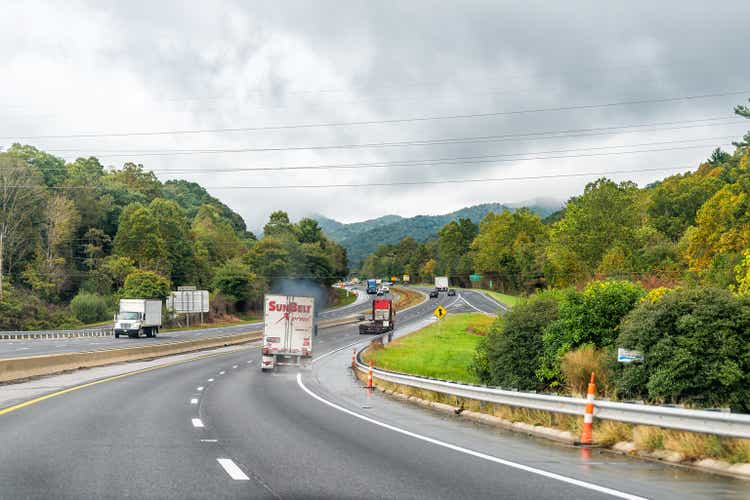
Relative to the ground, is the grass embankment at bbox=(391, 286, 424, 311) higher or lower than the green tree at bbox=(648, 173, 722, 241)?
lower

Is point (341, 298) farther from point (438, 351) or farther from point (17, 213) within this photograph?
point (438, 351)

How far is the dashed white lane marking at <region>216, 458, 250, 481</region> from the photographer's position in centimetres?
895

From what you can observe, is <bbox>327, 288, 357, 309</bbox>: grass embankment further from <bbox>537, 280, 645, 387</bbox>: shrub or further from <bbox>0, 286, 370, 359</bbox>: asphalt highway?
<bbox>537, 280, 645, 387</bbox>: shrub

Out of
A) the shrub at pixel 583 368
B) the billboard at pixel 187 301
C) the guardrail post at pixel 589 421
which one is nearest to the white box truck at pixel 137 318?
the billboard at pixel 187 301

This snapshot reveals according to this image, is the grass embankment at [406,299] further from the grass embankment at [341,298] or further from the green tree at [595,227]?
the green tree at [595,227]

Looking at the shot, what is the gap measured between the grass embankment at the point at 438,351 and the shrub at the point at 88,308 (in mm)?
37776

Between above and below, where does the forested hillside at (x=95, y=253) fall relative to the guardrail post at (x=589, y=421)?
above

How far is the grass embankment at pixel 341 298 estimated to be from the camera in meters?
152

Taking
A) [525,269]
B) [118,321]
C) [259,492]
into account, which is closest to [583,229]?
[525,269]

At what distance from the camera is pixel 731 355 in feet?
57.4

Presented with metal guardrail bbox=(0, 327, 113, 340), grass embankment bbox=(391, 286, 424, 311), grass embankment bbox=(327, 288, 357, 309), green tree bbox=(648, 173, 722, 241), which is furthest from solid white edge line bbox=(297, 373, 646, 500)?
grass embankment bbox=(327, 288, 357, 309)

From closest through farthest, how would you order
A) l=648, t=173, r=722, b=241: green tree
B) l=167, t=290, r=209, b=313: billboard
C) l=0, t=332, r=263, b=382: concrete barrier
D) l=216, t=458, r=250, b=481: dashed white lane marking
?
1. l=216, t=458, r=250, b=481: dashed white lane marking
2. l=0, t=332, r=263, b=382: concrete barrier
3. l=167, t=290, r=209, b=313: billboard
4. l=648, t=173, r=722, b=241: green tree

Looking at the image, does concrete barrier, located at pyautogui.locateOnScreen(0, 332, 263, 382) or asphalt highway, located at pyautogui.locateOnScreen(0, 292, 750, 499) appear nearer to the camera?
asphalt highway, located at pyautogui.locateOnScreen(0, 292, 750, 499)

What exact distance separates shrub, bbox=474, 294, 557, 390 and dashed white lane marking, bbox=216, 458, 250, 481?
52.9 ft
